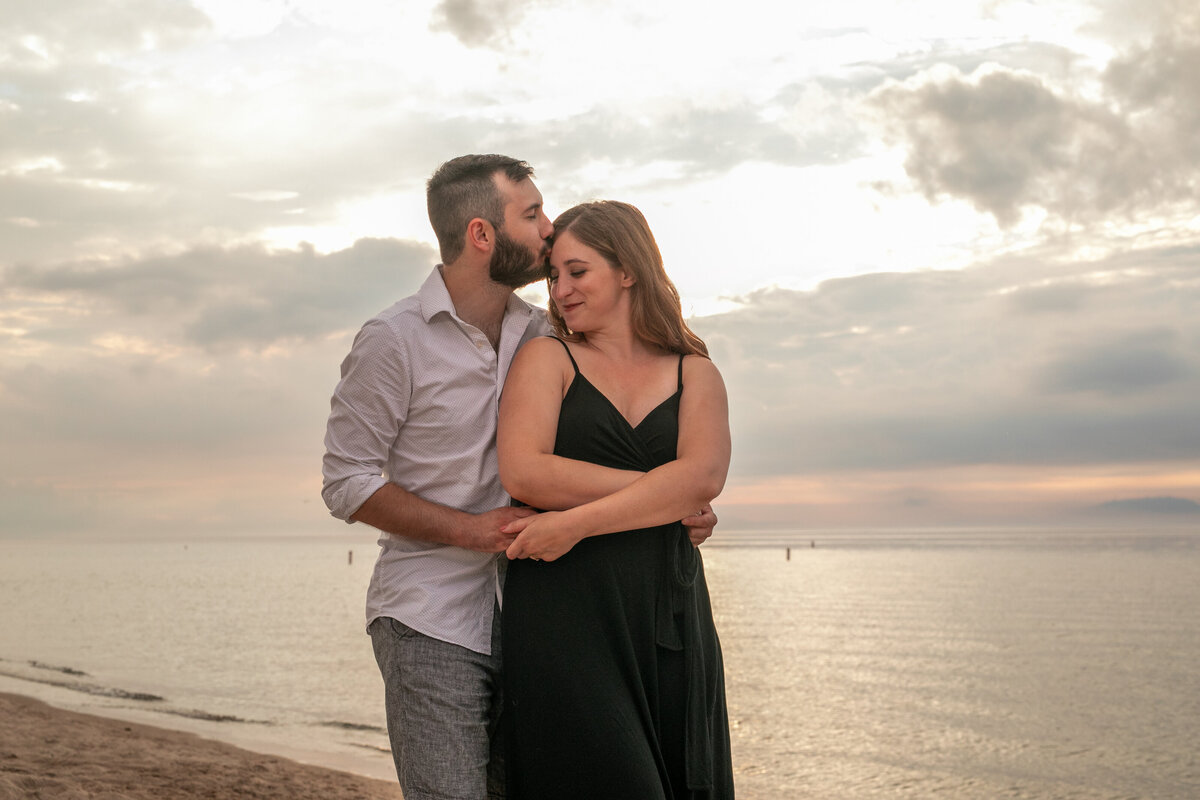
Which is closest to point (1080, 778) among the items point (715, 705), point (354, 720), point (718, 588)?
point (354, 720)

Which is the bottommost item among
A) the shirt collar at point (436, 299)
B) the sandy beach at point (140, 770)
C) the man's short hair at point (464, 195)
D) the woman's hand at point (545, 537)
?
the sandy beach at point (140, 770)

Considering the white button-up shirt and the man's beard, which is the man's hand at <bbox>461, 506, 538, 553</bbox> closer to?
the white button-up shirt

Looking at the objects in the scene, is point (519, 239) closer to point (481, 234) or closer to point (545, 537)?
point (481, 234)

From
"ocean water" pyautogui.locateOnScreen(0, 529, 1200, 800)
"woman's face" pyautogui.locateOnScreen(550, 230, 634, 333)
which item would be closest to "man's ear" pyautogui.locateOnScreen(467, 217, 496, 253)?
"woman's face" pyautogui.locateOnScreen(550, 230, 634, 333)

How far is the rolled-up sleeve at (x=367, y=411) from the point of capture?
2.75 metres

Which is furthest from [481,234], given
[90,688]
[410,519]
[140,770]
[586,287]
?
[90,688]

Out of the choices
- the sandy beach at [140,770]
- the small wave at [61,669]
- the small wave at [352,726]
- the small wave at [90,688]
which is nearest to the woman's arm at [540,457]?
the sandy beach at [140,770]

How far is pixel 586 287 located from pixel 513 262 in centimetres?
25

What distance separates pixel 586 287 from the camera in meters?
2.83

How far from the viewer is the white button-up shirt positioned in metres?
2.75

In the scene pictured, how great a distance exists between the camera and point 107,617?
102ft

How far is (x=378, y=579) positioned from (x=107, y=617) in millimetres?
32599

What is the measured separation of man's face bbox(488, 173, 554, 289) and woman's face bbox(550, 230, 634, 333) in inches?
3.1

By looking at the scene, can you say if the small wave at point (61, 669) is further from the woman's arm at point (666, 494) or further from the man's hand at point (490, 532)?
the woman's arm at point (666, 494)
